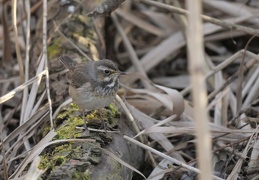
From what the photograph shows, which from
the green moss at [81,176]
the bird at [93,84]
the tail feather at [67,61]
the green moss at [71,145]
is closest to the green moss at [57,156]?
the green moss at [71,145]

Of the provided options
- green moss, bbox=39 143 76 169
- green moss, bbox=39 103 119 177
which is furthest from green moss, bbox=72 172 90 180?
green moss, bbox=39 143 76 169

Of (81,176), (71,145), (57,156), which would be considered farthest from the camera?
(71,145)

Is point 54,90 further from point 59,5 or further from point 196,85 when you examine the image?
point 196,85

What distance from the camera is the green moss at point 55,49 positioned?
16.1 ft

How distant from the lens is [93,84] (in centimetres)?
421

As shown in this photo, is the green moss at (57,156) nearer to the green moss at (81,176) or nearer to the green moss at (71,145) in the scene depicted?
the green moss at (71,145)

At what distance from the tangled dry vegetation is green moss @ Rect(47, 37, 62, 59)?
0.01m

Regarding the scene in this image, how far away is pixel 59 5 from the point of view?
5.34 m

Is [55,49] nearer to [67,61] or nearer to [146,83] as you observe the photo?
[67,61]

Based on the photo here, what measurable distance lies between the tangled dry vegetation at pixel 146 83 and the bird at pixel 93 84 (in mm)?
194

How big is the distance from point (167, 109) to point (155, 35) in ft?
6.82

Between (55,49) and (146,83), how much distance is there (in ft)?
3.74

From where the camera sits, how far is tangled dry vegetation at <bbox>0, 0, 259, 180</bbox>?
3.90 metres

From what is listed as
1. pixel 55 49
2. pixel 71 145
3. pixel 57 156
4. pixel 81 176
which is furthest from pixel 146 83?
pixel 81 176
